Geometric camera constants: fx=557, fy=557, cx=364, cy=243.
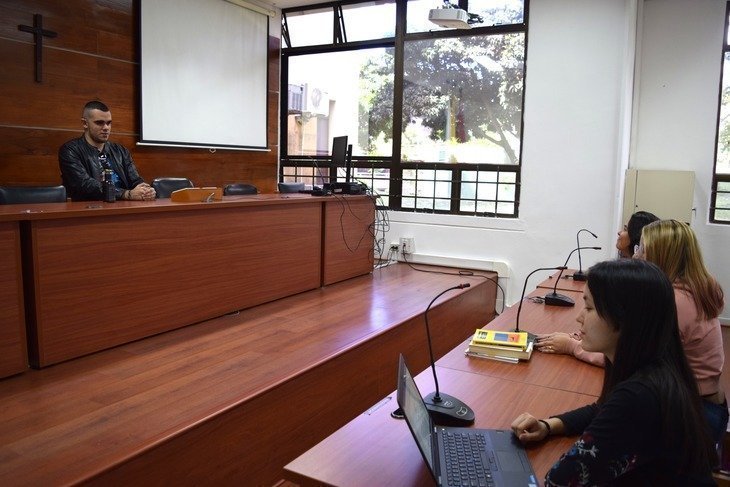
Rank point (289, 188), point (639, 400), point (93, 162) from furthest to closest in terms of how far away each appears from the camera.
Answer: point (289, 188) < point (93, 162) < point (639, 400)

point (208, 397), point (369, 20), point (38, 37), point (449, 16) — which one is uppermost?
point (369, 20)

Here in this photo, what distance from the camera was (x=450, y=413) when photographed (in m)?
1.53

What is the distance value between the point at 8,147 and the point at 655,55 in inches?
204

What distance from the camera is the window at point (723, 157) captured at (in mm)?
4586

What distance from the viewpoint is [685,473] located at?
1156 millimetres

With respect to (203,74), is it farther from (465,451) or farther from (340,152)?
(465,451)

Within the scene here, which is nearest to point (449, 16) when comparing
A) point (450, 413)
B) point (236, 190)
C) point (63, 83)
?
point (236, 190)

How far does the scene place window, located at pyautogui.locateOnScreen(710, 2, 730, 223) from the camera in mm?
4586

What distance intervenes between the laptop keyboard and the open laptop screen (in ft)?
0.18

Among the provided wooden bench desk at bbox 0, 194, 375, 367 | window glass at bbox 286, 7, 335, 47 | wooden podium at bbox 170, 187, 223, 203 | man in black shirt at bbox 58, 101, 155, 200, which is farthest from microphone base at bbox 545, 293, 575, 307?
window glass at bbox 286, 7, 335, 47

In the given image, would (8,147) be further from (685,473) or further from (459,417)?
(685,473)

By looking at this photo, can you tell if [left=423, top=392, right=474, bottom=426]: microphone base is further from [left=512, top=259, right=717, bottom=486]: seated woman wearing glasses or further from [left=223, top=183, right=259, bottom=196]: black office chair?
[left=223, top=183, right=259, bottom=196]: black office chair

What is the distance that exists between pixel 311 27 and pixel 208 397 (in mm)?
5118

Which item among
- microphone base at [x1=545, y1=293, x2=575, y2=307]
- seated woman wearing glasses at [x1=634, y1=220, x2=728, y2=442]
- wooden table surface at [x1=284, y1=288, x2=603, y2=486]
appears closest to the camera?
wooden table surface at [x1=284, y1=288, x2=603, y2=486]
